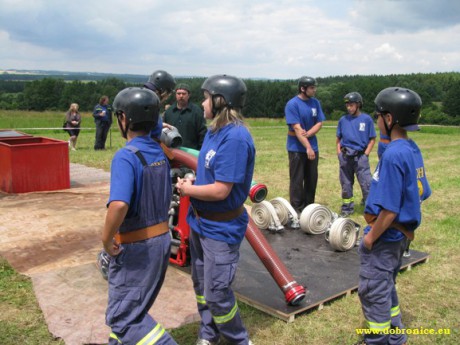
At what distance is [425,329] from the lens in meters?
4.22

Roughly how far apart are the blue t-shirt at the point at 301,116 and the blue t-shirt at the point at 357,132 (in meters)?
0.83

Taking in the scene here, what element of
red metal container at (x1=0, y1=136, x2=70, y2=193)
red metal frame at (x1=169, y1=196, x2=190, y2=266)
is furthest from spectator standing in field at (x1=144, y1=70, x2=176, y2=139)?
red metal container at (x1=0, y1=136, x2=70, y2=193)

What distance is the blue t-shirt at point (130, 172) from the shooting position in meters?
2.82

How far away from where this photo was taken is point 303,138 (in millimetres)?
7496

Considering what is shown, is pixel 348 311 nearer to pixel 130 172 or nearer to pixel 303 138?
pixel 130 172

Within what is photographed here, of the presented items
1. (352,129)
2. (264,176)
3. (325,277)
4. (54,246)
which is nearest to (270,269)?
(325,277)

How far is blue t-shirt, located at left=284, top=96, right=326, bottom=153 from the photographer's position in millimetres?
7570

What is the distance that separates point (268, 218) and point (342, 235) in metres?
1.22

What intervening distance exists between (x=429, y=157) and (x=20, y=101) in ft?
243

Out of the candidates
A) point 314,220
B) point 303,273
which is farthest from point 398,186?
point 314,220

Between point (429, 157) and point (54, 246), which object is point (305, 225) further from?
point (429, 157)

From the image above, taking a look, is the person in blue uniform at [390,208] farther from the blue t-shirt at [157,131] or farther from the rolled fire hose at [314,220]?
the rolled fire hose at [314,220]

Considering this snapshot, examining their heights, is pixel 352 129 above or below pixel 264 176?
above

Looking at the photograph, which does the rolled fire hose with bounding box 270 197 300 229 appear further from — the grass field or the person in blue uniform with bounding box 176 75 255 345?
the person in blue uniform with bounding box 176 75 255 345
